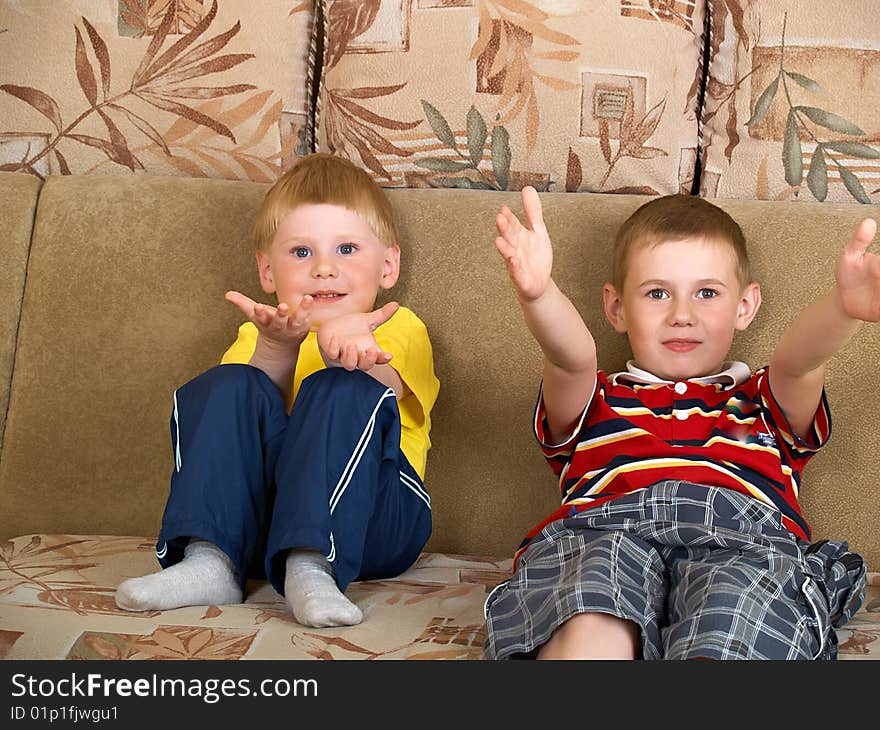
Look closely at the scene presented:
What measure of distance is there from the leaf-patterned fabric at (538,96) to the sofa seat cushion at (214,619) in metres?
0.63

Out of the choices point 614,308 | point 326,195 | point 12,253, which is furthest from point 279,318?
point 12,253

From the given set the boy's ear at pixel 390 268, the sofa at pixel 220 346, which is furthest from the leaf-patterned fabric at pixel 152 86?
the boy's ear at pixel 390 268

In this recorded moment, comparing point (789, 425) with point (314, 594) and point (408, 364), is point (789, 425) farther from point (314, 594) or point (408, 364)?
point (314, 594)

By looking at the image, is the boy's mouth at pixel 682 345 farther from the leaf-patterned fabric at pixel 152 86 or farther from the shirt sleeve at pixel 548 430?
the leaf-patterned fabric at pixel 152 86

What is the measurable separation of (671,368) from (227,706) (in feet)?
2.43

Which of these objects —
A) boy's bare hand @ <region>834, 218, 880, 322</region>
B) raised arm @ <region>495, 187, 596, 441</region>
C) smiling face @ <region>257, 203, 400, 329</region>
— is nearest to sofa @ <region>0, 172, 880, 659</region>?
smiling face @ <region>257, 203, 400, 329</region>

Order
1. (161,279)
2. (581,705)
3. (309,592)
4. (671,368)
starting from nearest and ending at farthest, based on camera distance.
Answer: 1. (581,705)
2. (309,592)
3. (671,368)
4. (161,279)

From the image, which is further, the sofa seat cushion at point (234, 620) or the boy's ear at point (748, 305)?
the boy's ear at point (748, 305)

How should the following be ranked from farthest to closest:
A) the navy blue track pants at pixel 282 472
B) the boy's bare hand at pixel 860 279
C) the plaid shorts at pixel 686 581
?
the navy blue track pants at pixel 282 472
the boy's bare hand at pixel 860 279
the plaid shorts at pixel 686 581

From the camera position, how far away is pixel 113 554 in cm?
146

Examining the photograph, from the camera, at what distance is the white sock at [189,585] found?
1174 millimetres

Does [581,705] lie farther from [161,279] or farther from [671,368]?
[161,279]

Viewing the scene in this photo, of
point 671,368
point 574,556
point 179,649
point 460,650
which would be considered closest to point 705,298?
point 671,368

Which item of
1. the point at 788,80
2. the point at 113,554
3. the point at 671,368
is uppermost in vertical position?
the point at 788,80
